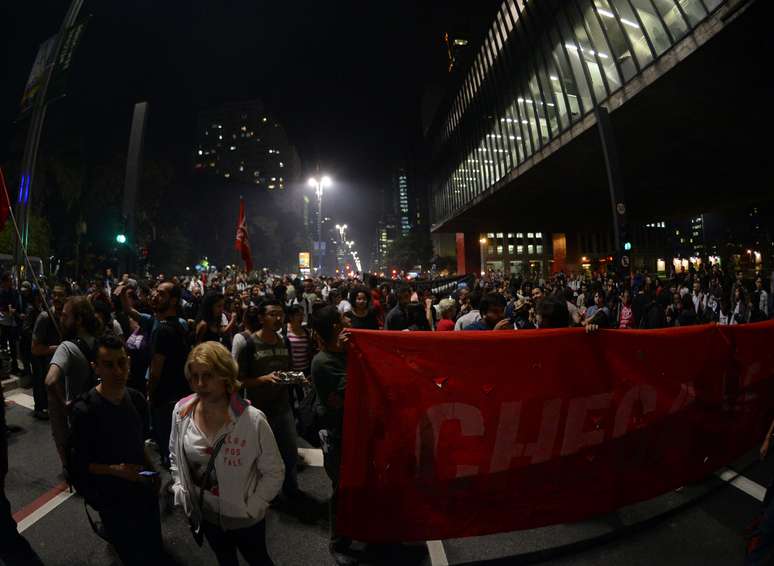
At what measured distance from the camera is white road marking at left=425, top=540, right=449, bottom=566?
10.7ft

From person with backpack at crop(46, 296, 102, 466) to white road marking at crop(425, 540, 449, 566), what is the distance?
2.85 m

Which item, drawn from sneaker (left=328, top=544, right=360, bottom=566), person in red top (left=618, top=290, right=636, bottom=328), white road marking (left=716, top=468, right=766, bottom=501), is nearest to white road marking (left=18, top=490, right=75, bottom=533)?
sneaker (left=328, top=544, right=360, bottom=566)

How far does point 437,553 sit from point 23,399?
821 centimetres

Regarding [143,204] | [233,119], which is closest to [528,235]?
[143,204]

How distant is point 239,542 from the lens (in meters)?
2.48

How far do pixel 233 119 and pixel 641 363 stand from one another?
5863 inches

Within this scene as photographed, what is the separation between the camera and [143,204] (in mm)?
40531

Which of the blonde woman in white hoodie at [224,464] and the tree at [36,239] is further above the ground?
the tree at [36,239]

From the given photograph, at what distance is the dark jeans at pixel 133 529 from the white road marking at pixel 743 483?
4.87 meters

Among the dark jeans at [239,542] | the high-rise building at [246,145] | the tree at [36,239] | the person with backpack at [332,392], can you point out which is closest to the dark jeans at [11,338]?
the person with backpack at [332,392]

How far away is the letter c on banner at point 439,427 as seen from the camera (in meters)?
3.15

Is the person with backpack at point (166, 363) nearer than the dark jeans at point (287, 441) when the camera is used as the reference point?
No

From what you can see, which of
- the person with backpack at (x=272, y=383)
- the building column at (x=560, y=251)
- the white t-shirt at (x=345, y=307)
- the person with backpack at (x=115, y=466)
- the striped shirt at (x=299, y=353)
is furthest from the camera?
the building column at (x=560, y=251)

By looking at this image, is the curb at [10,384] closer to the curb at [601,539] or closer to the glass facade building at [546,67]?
the curb at [601,539]
